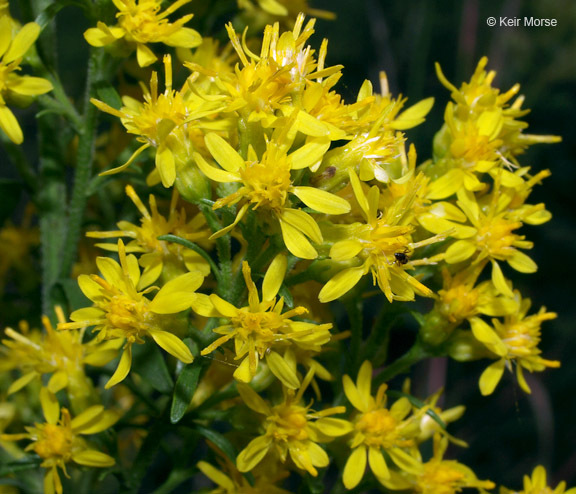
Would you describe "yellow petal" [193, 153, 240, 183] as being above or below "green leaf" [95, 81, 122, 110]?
below

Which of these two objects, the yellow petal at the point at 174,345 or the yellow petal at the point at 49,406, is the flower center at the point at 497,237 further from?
the yellow petal at the point at 49,406

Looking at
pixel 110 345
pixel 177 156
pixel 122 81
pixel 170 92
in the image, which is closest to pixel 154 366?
pixel 110 345

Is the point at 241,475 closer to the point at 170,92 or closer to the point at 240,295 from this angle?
the point at 240,295

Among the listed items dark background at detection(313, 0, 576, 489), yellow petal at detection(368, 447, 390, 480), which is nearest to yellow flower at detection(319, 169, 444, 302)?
yellow petal at detection(368, 447, 390, 480)

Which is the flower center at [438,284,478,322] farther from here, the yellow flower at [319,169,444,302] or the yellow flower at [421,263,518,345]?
the yellow flower at [319,169,444,302]

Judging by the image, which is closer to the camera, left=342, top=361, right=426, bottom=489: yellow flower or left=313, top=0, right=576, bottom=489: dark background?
left=342, top=361, right=426, bottom=489: yellow flower
